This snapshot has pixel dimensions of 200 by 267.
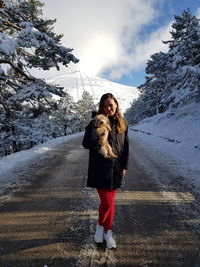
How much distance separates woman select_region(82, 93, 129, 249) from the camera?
126 inches

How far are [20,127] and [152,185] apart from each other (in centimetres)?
2033

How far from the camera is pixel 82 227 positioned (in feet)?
12.2

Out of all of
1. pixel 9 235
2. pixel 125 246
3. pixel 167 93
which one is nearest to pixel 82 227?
pixel 125 246

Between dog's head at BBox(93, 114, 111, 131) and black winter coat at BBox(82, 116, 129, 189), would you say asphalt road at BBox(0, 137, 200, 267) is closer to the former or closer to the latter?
black winter coat at BBox(82, 116, 129, 189)

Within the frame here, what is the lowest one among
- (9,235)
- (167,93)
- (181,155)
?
(9,235)

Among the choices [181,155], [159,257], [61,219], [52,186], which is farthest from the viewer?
[181,155]

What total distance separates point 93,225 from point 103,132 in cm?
178

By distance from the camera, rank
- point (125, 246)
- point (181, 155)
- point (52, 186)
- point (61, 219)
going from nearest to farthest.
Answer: point (125, 246) → point (61, 219) → point (52, 186) → point (181, 155)

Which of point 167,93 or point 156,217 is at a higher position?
point 167,93

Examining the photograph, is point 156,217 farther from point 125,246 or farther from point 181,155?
point 181,155

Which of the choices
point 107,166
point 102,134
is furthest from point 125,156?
point 102,134

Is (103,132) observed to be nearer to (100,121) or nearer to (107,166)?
(100,121)

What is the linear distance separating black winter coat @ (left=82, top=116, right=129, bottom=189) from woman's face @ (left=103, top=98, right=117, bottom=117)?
0.29ft

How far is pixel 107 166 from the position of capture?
10.6 feet
